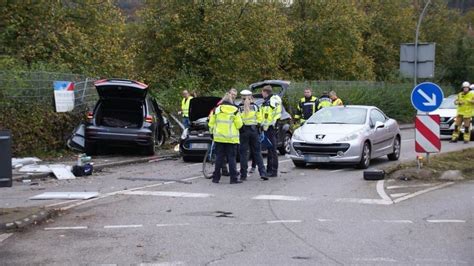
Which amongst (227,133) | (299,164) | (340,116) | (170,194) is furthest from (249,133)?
(340,116)

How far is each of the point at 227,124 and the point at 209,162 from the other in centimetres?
144

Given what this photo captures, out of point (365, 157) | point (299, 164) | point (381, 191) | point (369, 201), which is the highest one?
point (369, 201)

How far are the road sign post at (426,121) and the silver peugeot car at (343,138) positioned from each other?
1585 millimetres

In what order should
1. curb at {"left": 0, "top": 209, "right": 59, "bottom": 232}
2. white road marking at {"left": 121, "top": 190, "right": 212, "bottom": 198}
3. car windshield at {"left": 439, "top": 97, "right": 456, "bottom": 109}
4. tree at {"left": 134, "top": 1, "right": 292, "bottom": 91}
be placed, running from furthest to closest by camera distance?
1. tree at {"left": 134, "top": 1, "right": 292, "bottom": 91}
2. car windshield at {"left": 439, "top": 97, "right": 456, "bottom": 109}
3. white road marking at {"left": 121, "top": 190, "right": 212, "bottom": 198}
4. curb at {"left": 0, "top": 209, "right": 59, "bottom": 232}

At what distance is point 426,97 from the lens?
1336cm

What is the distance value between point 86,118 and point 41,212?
9385 millimetres

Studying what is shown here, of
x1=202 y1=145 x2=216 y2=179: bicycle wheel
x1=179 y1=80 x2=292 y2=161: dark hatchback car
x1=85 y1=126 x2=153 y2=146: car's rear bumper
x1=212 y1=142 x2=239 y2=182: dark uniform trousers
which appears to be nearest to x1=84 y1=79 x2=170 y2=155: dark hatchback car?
x1=85 y1=126 x2=153 y2=146: car's rear bumper

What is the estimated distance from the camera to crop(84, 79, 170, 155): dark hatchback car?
16.6 meters

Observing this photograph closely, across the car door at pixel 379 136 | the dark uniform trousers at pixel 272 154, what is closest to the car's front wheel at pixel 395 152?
the car door at pixel 379 136

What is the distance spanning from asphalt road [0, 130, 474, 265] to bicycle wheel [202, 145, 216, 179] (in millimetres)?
Result: 587

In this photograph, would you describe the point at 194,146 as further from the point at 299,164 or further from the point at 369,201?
the point at 369,201

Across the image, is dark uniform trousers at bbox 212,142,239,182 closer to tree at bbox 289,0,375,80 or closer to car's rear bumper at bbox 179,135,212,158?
car's rear bumper at bbox 179,135,212,158

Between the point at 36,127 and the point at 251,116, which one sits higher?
the point at 251,116

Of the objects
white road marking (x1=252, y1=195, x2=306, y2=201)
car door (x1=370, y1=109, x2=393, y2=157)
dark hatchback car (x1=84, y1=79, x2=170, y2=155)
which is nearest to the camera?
white road marking (x1=252, y1=195, x2=306, y2=201)
